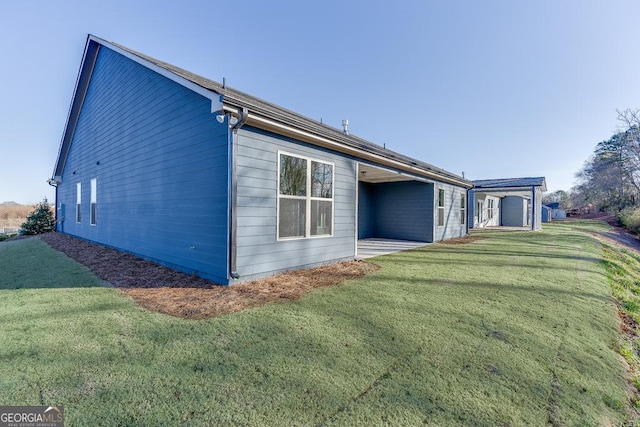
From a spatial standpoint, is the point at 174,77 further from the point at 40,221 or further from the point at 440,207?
the point at 40,221

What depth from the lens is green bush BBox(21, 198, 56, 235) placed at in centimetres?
1492

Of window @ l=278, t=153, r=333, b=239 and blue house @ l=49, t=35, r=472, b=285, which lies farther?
window @ l=278, t=153, r=333, b=239

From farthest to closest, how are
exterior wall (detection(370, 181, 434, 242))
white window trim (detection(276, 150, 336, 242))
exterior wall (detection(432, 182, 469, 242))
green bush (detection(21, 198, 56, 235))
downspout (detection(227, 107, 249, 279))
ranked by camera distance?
→ green bush (detection(21, 198, 56, 235)) < exterior wall (detection(432, 182, 469, 242)) < exterior wall (detection(370, 181, 434, 242)) < white window trim (detection(276, 150, 336, 242)) < downspout (detection(227, 107, 249, 279))

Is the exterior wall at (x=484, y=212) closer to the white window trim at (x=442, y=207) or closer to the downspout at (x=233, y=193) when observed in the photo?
the white window trim at (x=442, y=207)

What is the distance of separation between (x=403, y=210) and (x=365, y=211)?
1.65 meters

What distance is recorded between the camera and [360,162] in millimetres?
7590

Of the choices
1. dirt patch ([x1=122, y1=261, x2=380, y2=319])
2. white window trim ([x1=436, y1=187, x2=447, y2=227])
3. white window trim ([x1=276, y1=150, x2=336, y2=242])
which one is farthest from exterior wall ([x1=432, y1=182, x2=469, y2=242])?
dirt patch ([x1=122, y1=261, x2=380, y2=319])

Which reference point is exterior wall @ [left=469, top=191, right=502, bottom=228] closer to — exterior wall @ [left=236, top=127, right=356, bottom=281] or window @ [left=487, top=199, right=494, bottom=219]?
Answer: window @ [left=487, top=199, right=494, bottom=219]

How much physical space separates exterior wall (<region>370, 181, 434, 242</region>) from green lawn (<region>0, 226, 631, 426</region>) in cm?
693

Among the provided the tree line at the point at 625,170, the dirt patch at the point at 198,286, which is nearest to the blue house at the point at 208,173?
the dirt patch at the point at 198,286

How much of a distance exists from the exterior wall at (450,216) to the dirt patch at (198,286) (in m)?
5.93

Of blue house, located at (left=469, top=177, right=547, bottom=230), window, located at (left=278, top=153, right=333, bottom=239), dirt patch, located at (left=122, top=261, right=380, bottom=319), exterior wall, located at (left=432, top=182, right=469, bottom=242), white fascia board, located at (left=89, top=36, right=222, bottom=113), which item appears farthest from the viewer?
blue house, located at (left=469, top=177, right=547, bottom=230)

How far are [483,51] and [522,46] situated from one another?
1.32m

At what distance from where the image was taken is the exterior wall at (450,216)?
37.6 feet
